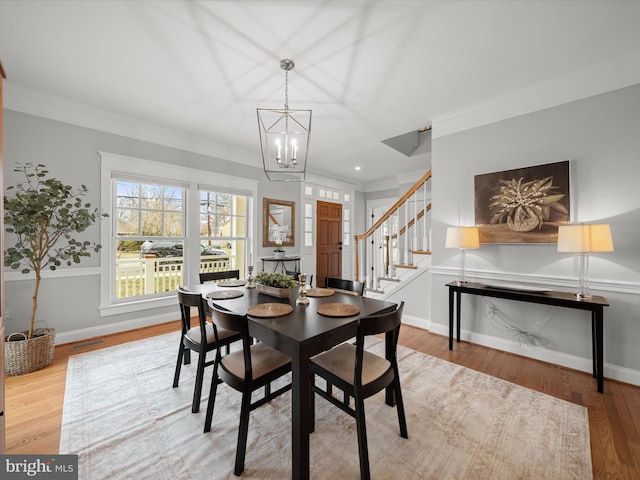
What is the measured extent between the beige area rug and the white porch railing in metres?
1.64

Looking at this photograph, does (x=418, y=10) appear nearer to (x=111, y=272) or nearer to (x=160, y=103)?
(x=160, y=103)

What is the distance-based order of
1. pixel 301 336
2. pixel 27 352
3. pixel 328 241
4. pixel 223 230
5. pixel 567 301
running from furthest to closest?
pixel 328 241
pixel 223 230
pixel 27 352
pixel 567 301
pixel 301 336

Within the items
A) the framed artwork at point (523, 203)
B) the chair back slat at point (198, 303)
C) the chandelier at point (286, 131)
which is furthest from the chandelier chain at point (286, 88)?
the framed artwork at point (523, 203)

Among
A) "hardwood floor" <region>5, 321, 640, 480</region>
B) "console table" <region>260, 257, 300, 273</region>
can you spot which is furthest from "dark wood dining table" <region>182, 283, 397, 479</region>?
"console table" <region>260, 257, 300, 273</region>

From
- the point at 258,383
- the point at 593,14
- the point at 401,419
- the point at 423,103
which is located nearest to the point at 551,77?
the point at 593,14

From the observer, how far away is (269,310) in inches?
67.8

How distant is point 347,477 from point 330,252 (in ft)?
17.1

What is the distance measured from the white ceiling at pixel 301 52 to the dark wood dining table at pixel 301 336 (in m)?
2.03

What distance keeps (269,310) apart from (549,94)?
3.36 metres

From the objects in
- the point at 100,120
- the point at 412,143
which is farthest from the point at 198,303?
the point at 412,143

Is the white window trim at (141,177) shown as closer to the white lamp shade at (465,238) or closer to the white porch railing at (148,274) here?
the white porch railing at (148,274)

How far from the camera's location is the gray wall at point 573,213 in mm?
2305

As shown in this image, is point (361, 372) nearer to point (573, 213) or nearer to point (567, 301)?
point (567, 301)

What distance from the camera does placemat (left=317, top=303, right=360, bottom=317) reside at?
5.41 feet
